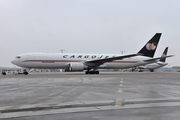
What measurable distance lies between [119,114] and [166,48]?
225 ft

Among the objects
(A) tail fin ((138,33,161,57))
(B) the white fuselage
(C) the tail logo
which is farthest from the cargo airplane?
(C) the tail logo

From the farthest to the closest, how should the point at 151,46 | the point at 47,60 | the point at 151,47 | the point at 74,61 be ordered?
the point at 151,47 < the point at 151,46 < the point at 74,61 < the point at 47,60

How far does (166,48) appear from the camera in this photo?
69.1 m

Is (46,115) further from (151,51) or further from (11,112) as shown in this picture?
(151,51)

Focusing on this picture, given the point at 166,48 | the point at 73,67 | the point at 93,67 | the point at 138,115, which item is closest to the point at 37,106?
the point at 138,115

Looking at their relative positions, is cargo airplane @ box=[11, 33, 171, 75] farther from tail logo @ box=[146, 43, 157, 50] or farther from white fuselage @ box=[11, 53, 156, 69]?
tail logo @ box=[146, 43, 157, 50]

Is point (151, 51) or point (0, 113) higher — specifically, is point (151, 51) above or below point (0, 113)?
above

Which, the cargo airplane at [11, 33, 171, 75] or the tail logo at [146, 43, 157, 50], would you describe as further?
the tail logo at [146, 43, 157, 50]

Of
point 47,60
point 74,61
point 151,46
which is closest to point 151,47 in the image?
point 151,46

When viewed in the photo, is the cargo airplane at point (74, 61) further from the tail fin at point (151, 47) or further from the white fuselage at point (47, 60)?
the tail fin at point (151, 47)

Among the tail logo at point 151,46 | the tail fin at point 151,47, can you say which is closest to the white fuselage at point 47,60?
the tail fin at point 151,47

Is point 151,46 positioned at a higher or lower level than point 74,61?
higher

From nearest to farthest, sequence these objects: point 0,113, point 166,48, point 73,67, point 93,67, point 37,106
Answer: point 0,113, point 37,106, point 73,67, point 93,67, point 166,48

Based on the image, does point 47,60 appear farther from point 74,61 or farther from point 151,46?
point 151,46
